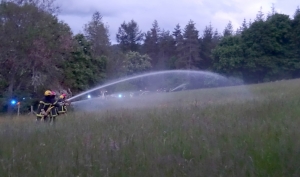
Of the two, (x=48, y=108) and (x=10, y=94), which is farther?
(x=10, y=94)

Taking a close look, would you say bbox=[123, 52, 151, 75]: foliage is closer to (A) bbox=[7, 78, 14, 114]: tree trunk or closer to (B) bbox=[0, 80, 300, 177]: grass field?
(A) bbox=[7, 78, 14, 114]: tree trunk

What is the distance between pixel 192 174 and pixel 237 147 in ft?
3.69

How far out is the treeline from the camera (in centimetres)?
2791

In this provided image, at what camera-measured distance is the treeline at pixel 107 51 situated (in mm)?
27906

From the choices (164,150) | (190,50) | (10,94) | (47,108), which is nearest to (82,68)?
(10,94)

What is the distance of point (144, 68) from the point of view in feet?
230

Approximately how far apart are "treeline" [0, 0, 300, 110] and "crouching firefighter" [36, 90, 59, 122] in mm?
14006

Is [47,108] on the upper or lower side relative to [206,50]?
lower

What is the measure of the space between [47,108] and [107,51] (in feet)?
152

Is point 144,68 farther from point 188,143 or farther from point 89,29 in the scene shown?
point 188,143

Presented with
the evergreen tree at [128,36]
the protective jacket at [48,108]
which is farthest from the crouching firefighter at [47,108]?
the evergreen tree at [128,36]

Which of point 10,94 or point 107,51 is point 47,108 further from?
point 107,51

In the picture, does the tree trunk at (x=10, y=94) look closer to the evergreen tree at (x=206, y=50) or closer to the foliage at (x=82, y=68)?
the foliage at (x=82, y=68)

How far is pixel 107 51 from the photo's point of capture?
59.9 m
